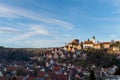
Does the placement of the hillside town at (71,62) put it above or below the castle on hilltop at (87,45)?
below

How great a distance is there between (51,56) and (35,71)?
3251 cm

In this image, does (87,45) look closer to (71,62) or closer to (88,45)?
(88,45)

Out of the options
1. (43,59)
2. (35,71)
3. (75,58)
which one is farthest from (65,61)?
(35,71)

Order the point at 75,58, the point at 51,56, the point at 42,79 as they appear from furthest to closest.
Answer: the point at 51,56, the point at 75,58, the point at 42,79

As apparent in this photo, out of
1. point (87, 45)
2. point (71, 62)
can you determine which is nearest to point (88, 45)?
point (87, 45)

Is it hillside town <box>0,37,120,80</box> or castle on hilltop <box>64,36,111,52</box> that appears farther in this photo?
castle on hilltop <box>64,36,111,52</box>

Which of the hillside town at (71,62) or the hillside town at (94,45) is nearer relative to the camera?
the hillside town at (71,62)

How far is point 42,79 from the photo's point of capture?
68.9 m

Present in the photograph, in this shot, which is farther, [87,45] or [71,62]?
[87,45]

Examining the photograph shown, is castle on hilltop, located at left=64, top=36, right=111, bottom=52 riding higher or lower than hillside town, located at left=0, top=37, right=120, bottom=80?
higher

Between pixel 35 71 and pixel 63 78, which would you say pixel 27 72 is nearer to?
pixel 35 71

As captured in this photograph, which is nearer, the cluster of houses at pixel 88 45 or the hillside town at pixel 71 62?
the hillside town at pixel 71 62

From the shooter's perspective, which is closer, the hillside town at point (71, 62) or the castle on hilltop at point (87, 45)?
the hillside town at point (71, 62)

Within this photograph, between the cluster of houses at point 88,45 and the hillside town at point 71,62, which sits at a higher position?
the cluster of houses at point 88,45
